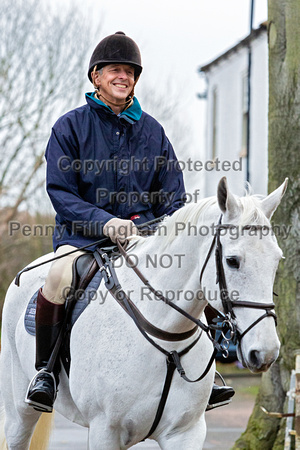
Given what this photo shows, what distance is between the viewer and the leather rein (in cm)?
371

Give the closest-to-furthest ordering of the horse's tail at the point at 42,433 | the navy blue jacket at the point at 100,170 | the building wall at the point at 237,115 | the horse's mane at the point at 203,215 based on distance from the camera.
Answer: the horse's mane at the point at 203,215
the navy blue jacket at the point at 100,170
the horse's tail at the point at 42,433
the building wall at the point at 237,115

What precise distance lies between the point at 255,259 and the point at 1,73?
1796 centimetres

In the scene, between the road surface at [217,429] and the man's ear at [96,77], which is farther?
the road surface at [217,429]

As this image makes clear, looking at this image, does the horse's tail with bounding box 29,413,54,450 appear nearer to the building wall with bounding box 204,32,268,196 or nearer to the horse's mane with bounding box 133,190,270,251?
the horse's mane with bounding box 133,190,270,251

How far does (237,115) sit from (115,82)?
15.5m

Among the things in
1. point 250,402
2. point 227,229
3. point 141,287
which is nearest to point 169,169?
point 141,287

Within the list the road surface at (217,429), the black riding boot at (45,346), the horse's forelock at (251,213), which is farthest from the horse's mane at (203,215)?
the road surface at (217,429)

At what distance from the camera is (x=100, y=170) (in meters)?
4.86

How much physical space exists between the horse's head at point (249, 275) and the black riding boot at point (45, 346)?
1321mm

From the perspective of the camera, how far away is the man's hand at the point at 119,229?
4.57 meters

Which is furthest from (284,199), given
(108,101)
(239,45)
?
(239,45)

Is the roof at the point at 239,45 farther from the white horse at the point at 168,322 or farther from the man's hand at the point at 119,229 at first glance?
the white horse at the point at 168,322

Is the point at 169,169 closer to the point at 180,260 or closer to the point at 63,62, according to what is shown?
the point at 180,260

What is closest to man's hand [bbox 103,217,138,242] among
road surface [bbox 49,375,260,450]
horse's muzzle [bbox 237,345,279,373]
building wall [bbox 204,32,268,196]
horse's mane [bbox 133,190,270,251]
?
horse's mane [bbox 133,190,270,251]
